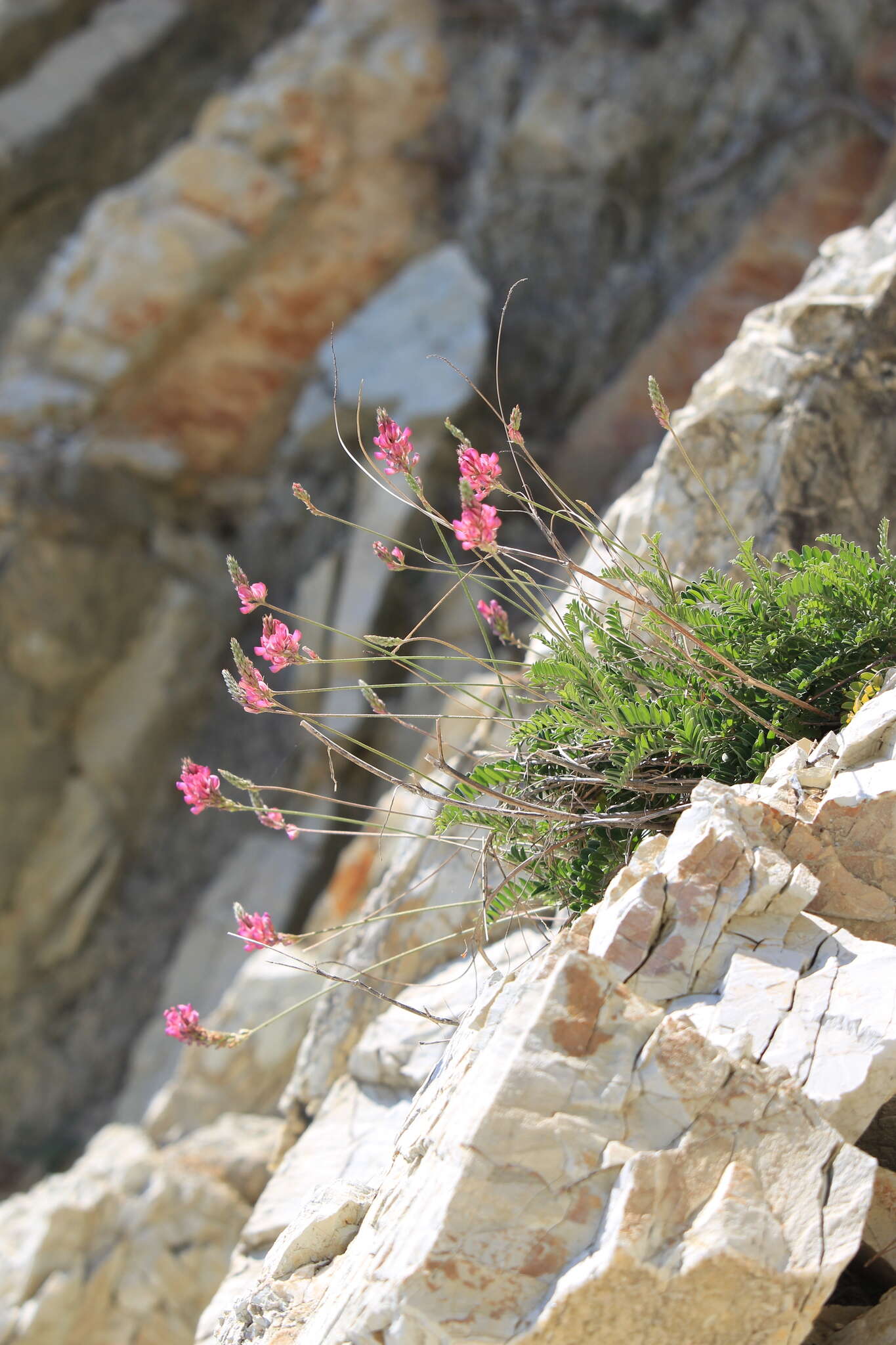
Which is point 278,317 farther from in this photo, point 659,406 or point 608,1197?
point 608,1197

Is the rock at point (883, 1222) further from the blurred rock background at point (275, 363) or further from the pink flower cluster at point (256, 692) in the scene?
the blurred rock background at point (275, 363)

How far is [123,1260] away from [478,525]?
4.06 m

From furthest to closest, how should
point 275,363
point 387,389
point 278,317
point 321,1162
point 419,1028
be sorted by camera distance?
1. point 275,363
2. point 278,317
3. point 387,389
4. point 419,1028
5. point 321,1162

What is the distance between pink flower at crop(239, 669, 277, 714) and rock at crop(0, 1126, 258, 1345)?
3.17 m

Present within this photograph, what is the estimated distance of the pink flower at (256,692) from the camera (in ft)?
6.33

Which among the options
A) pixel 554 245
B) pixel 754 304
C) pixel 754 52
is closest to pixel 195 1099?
pixel 754 304

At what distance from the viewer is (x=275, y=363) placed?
899 centimetres

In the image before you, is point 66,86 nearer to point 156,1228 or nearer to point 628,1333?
point 156,1228

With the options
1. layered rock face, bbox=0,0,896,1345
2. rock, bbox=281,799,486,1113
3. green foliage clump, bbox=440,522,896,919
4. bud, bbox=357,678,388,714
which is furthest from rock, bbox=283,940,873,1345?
layered rock face, bbox=0,0,896,1345

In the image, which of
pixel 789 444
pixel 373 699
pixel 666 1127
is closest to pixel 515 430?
pixel 373 699

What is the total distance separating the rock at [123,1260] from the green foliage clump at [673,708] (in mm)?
2983

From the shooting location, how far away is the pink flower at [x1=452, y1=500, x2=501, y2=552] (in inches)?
71.4

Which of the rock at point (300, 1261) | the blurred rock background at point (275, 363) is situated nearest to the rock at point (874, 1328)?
the rock at point (300, 1261)

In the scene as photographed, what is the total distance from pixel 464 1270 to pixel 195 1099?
15.1 ft
